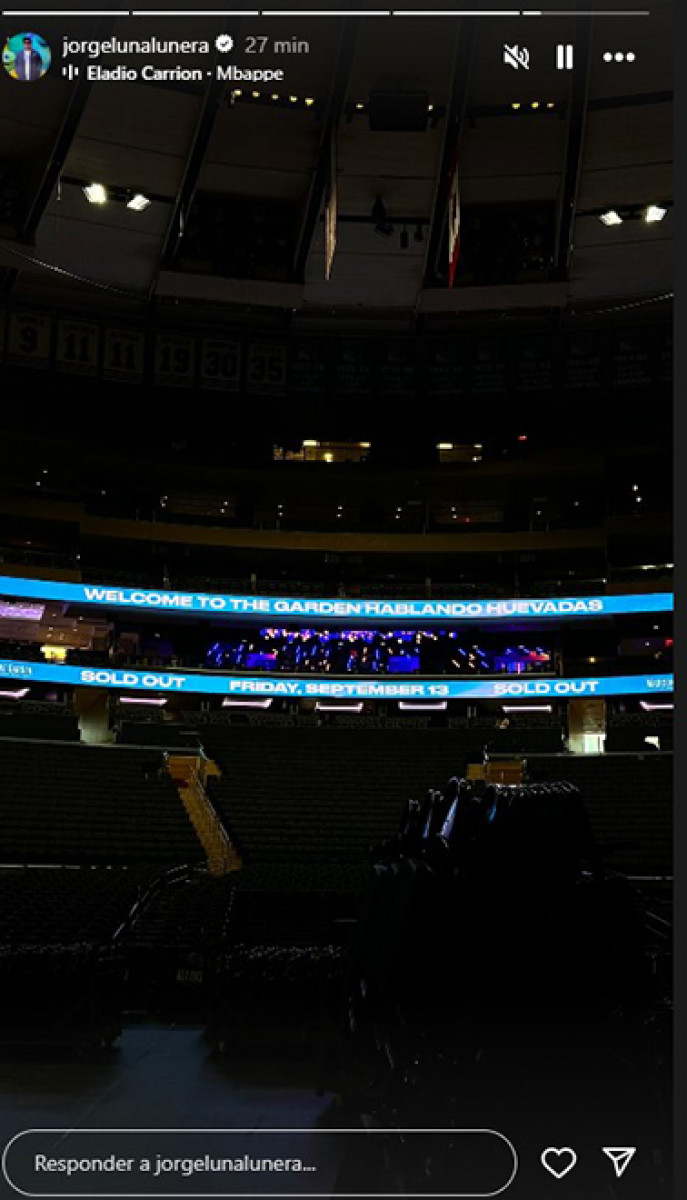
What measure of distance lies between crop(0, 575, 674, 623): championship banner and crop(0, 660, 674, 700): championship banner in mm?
2128

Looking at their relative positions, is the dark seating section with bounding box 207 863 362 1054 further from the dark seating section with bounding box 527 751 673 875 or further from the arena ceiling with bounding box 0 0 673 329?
the arena ceiling with bounding box 0 0 673 329

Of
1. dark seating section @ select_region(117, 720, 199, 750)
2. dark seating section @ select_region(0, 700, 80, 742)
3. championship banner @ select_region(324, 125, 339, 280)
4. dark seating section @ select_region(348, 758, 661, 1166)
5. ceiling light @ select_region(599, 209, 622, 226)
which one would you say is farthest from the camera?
dark seating section @ select_region(117, 720, 199, 750)

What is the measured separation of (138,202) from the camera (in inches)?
1004

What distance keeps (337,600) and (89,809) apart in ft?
42.8

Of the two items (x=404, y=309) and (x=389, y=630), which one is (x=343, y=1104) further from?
(x=389, y=630)

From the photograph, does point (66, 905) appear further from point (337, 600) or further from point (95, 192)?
point (337, 600)

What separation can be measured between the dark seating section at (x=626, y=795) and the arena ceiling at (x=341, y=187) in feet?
43.6

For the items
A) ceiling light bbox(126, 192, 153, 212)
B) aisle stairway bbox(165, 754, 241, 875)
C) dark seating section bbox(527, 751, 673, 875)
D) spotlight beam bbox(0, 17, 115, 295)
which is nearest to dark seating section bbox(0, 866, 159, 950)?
aisle stairway bbox(165, 754, 241, 875)

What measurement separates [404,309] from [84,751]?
16677 mm

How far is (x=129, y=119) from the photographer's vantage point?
24.5 meters

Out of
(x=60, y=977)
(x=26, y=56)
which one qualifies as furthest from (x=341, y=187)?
(x=26, y=56)

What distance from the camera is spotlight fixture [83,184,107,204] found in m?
26.3

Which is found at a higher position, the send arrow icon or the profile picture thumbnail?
the profile picture thumbnail

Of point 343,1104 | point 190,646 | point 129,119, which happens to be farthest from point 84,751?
point 343,1104
